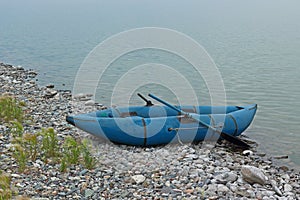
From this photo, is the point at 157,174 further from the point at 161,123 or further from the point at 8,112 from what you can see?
the point at 8,112

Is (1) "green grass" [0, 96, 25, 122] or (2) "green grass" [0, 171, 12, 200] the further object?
(1) "green grass" [0, 96, 25, 122]

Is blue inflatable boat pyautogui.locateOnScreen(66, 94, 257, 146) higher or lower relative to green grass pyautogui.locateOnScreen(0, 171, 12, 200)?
higher

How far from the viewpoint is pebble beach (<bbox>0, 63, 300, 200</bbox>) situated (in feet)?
23.4

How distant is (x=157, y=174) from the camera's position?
8.06 metres

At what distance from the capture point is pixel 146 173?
26.7 feet

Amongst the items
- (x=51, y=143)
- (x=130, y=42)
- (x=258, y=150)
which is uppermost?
(x=130, y=42)

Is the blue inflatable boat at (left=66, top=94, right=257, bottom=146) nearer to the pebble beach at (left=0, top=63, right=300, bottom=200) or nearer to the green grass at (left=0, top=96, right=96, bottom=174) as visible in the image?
the pebble beach at (left=0, top=63, right=300, bottom=200)

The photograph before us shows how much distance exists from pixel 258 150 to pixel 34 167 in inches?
249

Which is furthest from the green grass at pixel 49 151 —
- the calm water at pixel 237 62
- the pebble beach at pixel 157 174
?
the calm water at pixel 237 62

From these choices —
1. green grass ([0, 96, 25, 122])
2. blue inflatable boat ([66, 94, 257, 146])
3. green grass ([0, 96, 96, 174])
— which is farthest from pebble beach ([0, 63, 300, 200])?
green grass ([0, 96, 25, 122])

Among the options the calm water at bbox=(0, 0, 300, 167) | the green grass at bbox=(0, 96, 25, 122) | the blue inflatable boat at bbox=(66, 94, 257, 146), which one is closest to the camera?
the blue inflatable boat at bbox=(66, 94, 257, 146)

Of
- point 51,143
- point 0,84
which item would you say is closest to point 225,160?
point 51,143

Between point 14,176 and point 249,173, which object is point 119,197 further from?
point 249,173

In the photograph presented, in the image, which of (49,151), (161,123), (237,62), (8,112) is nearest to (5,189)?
(49,151)
